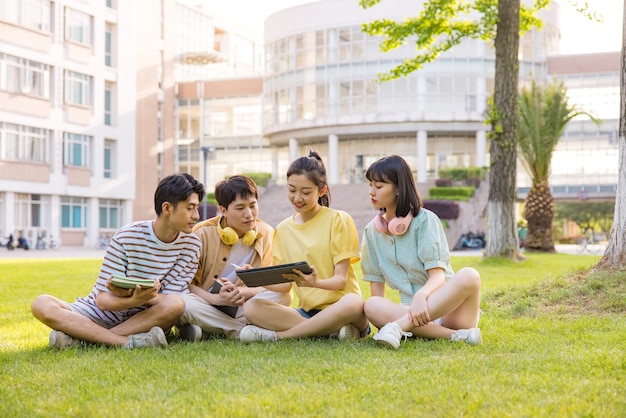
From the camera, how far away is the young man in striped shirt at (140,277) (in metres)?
5.37

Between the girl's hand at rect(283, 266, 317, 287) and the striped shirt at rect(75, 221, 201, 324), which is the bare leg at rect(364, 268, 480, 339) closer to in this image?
the girl's hand at rect(283, 266, 317, 287)

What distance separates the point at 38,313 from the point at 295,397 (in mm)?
2381

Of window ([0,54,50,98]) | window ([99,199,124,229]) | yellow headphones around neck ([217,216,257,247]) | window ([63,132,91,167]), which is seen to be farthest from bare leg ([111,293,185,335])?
window ([99,199,124,229])

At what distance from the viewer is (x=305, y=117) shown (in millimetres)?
45625

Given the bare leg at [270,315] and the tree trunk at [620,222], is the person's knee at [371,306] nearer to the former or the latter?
the bare leg at [270,315]

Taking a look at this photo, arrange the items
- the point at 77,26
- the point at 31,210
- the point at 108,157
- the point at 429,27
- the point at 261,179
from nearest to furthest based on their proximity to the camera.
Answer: the point at 429,27 → the point at 31,210 → the point at 77,26 → the point at 108,157 → the point at 261,179

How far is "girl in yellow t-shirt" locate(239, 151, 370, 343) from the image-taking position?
555 cm

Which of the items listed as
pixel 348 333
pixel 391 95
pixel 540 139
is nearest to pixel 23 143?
pixel 391 95

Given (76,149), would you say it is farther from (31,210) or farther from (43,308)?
(43,308)

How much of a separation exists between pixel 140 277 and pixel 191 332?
570 mm

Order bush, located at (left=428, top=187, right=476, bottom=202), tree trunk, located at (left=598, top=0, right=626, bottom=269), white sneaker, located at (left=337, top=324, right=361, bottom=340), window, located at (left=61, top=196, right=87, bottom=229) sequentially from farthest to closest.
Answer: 1. window, located at (left=61, top=196, right=87, bottom=229)
2. bush, located at (left=428, top=187, right=476, bottom=202)
3. tree trunk, located at (left=598, top=0, right=626, bottom=269)
4. white sneaker, located at (left=337, top=324, right=361, bottom=340)

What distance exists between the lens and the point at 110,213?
4019cm

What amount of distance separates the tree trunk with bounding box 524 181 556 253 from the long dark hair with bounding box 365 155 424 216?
21161mm

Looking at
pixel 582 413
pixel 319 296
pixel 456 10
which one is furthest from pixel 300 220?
pixel 456 10
